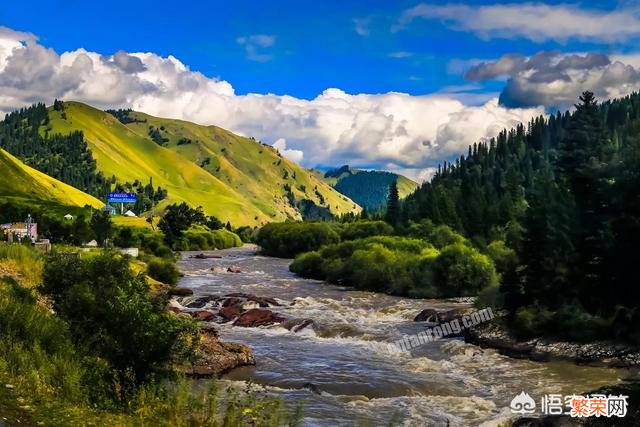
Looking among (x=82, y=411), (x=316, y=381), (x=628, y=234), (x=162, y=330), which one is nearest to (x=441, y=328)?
(x=628, y=234)

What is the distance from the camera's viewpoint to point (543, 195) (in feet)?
194

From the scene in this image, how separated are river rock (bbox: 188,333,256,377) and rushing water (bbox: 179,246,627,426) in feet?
2.59

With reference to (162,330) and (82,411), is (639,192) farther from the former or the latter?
(82,411)

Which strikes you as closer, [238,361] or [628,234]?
[238,361]

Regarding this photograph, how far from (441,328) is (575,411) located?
1165 inches

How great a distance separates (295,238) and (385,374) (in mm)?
122800

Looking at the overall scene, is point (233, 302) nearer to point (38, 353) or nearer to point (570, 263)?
point (570, 263)

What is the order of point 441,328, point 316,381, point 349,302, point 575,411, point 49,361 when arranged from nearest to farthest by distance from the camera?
point 49,361, point 575,411, point 316,381, point 441,328, point 349,302

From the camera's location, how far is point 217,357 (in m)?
35.0

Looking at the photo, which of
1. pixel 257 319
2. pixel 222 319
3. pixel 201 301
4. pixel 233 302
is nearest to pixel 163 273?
pixel 201 301

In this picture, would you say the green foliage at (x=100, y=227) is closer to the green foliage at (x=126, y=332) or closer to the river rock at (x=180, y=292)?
the river rock at (x=180, y=292)

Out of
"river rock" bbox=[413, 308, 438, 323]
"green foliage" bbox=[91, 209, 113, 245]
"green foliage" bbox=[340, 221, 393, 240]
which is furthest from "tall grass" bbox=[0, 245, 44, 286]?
"green foliage" bbox=[340, 221, 393, 240]

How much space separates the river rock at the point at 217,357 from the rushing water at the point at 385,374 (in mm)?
789

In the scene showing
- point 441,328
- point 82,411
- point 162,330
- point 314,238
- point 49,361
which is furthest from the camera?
point 314,238
